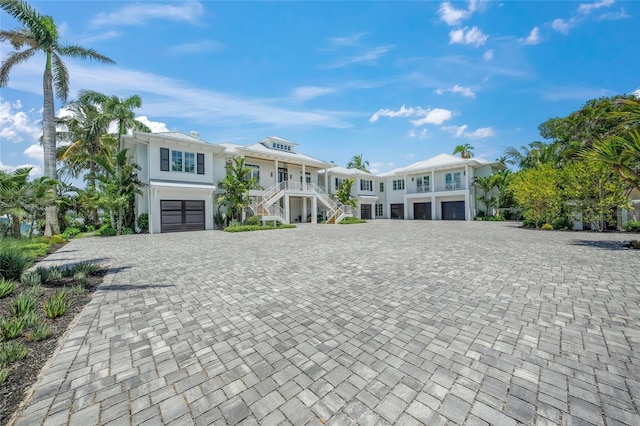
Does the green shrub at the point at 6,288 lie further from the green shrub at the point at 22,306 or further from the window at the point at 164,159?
the window at the point at 164,159

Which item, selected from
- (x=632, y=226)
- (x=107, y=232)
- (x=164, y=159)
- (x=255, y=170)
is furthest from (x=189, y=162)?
(x=632, y=226)

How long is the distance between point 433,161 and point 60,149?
36765 mm

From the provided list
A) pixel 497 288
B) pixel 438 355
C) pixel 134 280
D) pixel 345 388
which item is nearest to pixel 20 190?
pixel 134 280

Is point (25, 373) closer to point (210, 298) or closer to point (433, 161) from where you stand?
point (210, 298)

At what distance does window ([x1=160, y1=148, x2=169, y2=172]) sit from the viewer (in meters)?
16.8

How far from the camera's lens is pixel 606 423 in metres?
1.88

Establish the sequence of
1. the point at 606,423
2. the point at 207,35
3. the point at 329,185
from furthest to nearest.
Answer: the point at 329,185 → the point at 207,35 → the point at 606,423

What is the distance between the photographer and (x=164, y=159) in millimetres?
16938

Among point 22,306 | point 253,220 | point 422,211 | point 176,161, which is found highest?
point 176,161

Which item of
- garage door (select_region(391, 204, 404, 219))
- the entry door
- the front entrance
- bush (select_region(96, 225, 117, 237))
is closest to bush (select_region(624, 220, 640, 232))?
garage door (select_region(391, 204, 404, 219))

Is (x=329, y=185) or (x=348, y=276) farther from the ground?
(x=329, y=185)

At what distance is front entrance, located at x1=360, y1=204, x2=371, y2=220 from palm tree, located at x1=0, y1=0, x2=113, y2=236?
27.3m

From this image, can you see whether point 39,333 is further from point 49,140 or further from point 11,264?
point 49,140

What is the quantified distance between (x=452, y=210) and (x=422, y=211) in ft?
11.5
